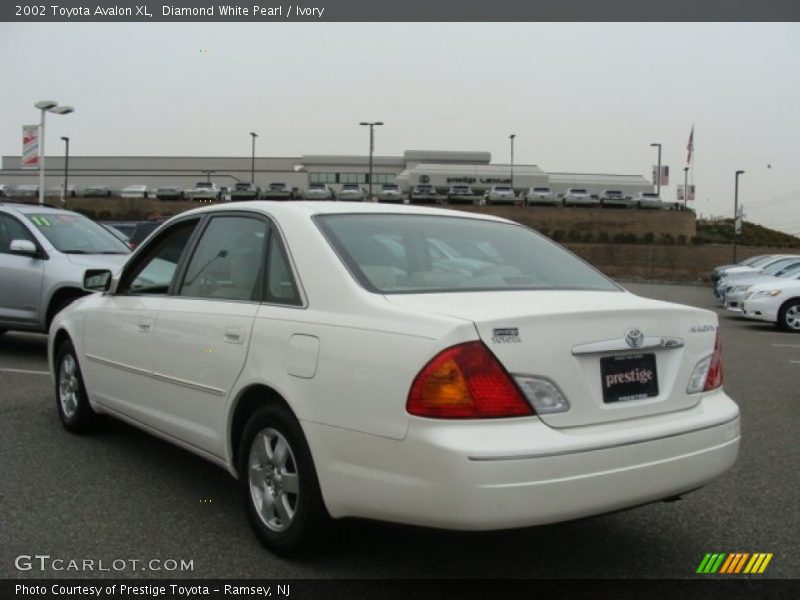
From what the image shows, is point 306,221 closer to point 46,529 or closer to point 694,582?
point 46,529

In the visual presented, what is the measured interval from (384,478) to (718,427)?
153 cm

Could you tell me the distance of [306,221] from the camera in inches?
151

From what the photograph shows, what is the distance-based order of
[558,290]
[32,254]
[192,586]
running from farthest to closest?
[32,254] < [558,290] < [192,586]

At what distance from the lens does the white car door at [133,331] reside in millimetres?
4609

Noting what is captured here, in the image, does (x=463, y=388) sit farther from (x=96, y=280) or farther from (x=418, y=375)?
(x=96, y=280)

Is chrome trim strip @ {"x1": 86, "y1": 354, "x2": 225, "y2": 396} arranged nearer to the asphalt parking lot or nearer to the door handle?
the door handle

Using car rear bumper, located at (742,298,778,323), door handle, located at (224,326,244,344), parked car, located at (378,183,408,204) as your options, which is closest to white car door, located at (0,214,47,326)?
door handle, located at (224,326,244,344)

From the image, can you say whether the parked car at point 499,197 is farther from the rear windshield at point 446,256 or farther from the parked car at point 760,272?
the rear windshield at point 446,256

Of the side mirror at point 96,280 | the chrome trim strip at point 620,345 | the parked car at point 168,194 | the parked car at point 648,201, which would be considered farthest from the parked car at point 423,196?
the chrome trim strip at point 620,345

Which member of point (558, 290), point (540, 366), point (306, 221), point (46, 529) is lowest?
point (46, 529)

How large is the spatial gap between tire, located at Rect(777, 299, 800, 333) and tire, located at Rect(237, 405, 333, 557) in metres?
14.3

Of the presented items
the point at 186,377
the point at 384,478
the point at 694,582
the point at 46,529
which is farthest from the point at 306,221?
the point at 694,582

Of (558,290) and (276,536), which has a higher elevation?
(558,290)

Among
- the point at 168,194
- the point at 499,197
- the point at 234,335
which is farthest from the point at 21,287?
the point at 168,194
